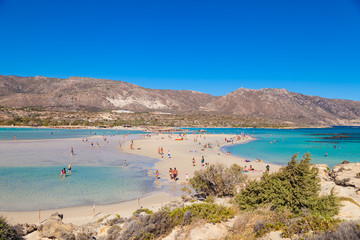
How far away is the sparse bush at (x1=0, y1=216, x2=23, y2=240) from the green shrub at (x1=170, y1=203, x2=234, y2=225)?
13.7ft

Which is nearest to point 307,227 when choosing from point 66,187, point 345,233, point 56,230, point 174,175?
point 345,233

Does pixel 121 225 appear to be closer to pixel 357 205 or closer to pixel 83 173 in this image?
pixel 357 205

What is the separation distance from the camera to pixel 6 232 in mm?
5773

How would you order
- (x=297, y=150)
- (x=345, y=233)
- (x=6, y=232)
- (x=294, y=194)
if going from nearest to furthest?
1. (x=345, y=233)
2. (x=6, y=232)
3. (x=294, y=194)
4. (x=297, y=150)

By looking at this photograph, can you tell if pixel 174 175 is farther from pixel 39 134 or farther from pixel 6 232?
pixel 39 134

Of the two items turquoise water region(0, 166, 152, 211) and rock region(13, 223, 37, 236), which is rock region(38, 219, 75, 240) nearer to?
rock region(13, 223, 37, 236)

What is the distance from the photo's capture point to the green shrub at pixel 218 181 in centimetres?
1202

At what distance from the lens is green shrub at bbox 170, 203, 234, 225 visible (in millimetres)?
6820

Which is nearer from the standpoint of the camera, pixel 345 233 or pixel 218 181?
pixel 345 233

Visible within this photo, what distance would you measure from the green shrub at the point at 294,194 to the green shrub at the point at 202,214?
131 centimetres

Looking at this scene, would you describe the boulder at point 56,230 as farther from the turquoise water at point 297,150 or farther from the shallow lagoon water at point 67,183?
the turquoise water at point 297,150

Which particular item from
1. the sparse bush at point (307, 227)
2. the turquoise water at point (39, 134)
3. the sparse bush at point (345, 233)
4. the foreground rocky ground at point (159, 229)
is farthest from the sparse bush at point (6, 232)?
the turquoise water at point (39, 134)

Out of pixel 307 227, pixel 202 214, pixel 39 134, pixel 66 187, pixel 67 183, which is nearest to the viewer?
pixel 307 227

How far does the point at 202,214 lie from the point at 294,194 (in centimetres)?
307
